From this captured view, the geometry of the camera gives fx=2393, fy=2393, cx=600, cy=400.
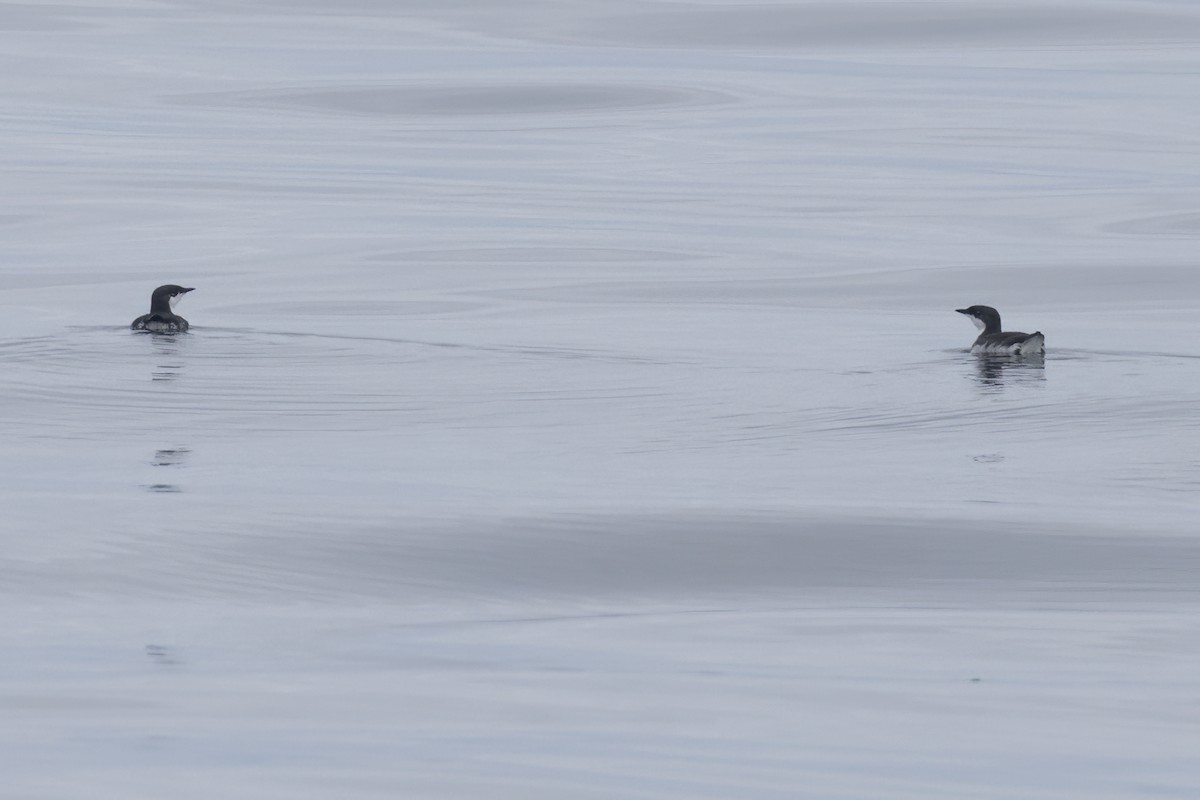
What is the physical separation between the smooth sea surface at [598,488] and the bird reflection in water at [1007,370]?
5 centimetres

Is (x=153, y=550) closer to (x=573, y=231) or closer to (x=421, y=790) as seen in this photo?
(x=421, y=790)

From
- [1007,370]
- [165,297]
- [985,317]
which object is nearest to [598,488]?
[1007,370]

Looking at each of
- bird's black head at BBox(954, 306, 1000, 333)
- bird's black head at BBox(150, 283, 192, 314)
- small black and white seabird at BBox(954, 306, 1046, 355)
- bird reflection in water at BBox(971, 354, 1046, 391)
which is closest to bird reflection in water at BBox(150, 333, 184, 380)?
bird's black head at BBox(150, 283, 192, 314)

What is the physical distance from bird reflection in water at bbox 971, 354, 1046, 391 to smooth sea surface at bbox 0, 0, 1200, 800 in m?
0.05

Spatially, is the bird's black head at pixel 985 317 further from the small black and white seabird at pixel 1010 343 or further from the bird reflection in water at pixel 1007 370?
the bird reflection in water at pixel 1007 370

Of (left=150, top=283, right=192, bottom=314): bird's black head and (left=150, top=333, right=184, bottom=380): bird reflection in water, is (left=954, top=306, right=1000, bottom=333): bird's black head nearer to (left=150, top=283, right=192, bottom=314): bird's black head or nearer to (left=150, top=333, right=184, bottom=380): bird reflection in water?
(left=150, top=333, right=184, bottom=380): bird reflection in water

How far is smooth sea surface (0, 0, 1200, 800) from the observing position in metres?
5.83

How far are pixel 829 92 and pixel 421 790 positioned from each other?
4088cm

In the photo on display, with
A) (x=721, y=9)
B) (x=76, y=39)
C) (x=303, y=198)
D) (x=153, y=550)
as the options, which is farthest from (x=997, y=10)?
(x=153, y=550)

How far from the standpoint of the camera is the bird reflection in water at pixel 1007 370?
13.4m

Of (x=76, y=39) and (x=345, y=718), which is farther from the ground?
(x=76, y=39)

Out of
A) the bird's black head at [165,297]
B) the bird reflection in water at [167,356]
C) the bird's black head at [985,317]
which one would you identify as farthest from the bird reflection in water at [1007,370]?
the bird's black head at [165,297]

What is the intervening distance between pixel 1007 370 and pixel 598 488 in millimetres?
4799

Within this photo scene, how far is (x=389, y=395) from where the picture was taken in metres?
13.0
